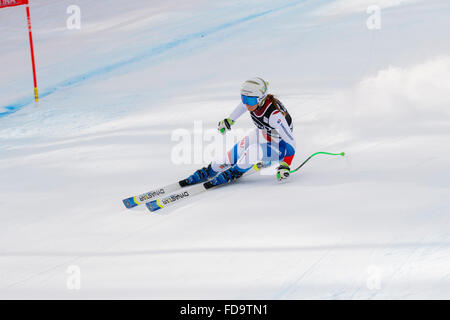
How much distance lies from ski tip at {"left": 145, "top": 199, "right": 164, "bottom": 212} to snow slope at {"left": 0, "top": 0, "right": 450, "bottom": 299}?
0.07m

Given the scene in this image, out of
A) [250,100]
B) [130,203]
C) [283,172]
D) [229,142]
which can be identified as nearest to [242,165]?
[283,172]

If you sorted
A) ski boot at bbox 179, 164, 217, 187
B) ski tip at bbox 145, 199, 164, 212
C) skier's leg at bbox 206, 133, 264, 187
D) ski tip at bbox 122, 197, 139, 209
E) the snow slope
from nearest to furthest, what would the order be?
the snow slope, ski tip at bbox 145, 199, 164, 212, ski tip at bbox 122, 197, 139, 209, skier's leg at bbox 206, 133, 264, 187, ski boot at bbox 179, 164, 217, 187

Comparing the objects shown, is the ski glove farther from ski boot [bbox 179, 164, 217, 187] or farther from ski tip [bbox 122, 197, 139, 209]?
ski tip [bbox 122, 197, 139, 209]

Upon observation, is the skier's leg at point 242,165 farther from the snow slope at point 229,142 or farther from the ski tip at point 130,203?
the ski tip at point 130,203

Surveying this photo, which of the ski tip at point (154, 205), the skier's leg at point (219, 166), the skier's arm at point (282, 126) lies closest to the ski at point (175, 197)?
the ski tip at point (154, 205)

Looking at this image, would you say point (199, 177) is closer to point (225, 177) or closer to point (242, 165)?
point (225, 177)

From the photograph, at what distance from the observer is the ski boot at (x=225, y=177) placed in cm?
455

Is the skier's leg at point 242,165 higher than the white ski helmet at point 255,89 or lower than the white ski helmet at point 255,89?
lower

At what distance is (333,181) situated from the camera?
4.46m

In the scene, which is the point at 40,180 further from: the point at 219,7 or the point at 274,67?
the point at 219,7

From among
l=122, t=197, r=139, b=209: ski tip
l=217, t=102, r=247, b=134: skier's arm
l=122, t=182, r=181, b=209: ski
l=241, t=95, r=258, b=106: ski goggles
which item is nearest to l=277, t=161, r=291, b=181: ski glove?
l=241, t=95, r=258, b=106: ski goggles

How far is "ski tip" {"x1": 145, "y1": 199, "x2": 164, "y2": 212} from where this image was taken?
429 centimetres

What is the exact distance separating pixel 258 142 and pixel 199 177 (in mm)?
535
